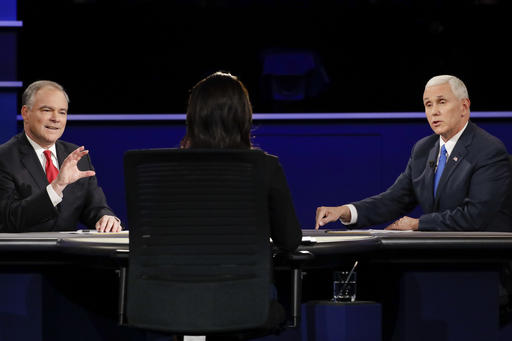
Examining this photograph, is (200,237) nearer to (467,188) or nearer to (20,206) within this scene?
(20,206)

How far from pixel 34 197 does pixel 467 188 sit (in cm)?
182

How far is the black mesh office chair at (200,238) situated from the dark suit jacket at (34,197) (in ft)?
4.03

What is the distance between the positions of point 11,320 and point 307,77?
3.22 m

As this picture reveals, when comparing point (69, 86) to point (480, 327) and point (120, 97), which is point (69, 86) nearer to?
point (120, 97)

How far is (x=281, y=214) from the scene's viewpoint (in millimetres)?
2004

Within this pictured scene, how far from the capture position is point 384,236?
2.49 metres

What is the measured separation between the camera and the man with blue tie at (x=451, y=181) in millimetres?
3131

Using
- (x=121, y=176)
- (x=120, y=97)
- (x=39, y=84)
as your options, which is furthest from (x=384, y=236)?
(x=120, y=97)

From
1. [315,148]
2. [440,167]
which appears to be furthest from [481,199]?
[315,148]

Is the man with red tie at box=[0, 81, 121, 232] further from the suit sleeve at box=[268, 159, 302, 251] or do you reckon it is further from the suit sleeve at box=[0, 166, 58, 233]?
the suit sleeve at box=[268, 159, 302, 251]

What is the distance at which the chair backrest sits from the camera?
1934 millimetres

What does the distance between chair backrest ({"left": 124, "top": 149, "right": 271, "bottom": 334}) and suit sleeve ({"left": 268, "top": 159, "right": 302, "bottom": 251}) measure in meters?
0.04

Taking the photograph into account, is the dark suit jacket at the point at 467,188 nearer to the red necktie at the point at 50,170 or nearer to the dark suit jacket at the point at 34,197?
the dark suit jacket at the point at 34,197

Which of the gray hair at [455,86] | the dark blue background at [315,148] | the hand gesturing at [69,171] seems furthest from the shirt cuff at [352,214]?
the hand gesturing at [69,171]
